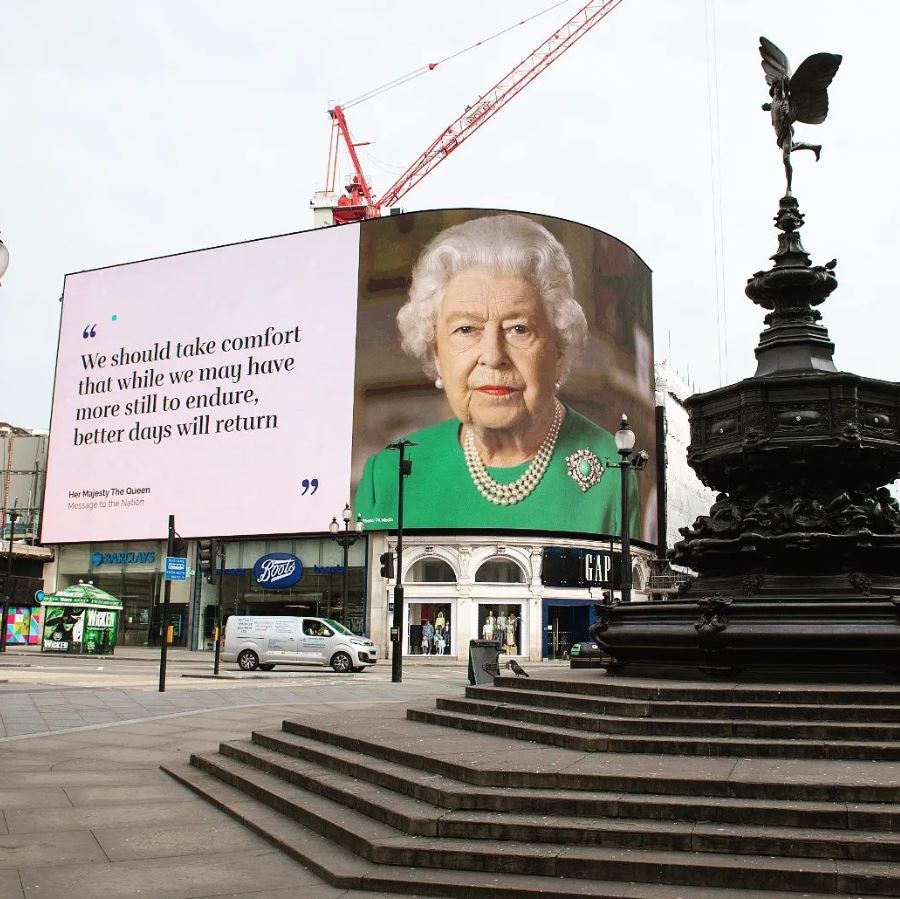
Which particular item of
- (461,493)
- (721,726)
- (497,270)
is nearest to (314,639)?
(461,493)

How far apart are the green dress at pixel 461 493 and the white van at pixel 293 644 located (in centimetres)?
1934

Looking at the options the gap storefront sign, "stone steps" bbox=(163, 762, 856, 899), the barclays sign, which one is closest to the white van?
the gap storefront sign

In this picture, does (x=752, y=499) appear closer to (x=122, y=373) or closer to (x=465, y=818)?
(x=465, y=818)

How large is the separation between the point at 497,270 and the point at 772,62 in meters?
40.7

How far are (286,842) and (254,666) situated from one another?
1044 inches

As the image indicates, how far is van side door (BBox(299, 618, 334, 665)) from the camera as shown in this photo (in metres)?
32.5

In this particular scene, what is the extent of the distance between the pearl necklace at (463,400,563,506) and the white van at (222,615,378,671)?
65.1 feet

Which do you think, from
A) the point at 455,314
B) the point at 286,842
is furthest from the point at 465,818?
the point at 455,314

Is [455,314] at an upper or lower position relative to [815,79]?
upper

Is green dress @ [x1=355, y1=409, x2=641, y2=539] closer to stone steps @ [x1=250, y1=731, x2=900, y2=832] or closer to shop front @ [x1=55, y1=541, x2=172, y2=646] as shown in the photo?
shop front @ [x1=55, y1=541, x2=172, y2=646]

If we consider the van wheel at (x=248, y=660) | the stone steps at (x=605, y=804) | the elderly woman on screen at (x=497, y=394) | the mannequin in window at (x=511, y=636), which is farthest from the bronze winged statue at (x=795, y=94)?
the mannequin in window at (x=511, y=636)

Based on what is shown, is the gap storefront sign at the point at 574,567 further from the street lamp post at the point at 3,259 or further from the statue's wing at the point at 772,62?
the street lamp post at the point at 3,259

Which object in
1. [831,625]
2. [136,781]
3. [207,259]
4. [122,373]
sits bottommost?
[136,781]

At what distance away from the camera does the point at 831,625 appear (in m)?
9.54
